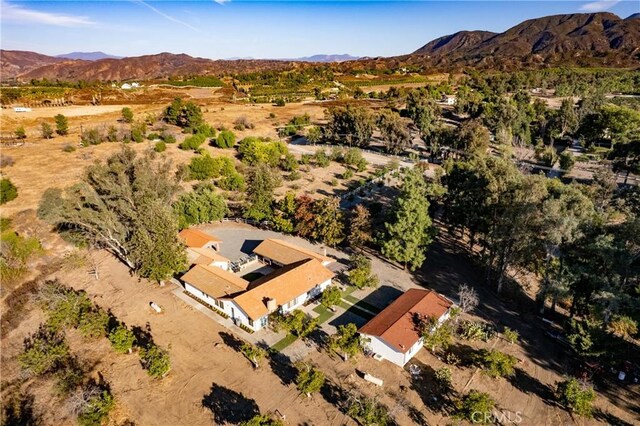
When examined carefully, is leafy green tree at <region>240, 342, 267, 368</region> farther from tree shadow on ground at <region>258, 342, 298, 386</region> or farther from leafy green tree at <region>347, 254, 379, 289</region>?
leafy green tree at <region>347, 254, 379, 289</region>

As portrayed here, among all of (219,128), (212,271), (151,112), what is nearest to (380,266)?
(212,271)

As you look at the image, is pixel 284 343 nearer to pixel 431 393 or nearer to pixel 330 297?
pixel 330 297


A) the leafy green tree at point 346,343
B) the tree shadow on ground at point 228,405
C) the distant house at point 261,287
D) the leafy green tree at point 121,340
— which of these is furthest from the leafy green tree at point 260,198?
the tree shadow on ground at point 228,405

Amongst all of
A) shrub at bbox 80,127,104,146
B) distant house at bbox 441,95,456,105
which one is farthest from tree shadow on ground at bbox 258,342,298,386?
distant house at bbox 441,95,456,105

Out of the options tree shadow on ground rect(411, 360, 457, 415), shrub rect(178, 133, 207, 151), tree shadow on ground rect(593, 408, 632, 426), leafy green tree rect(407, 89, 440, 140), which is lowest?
tree shadow on ground rect(593, 408, 632, 426)

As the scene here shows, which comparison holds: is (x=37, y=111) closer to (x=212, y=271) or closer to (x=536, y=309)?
(x=212, y=271)
